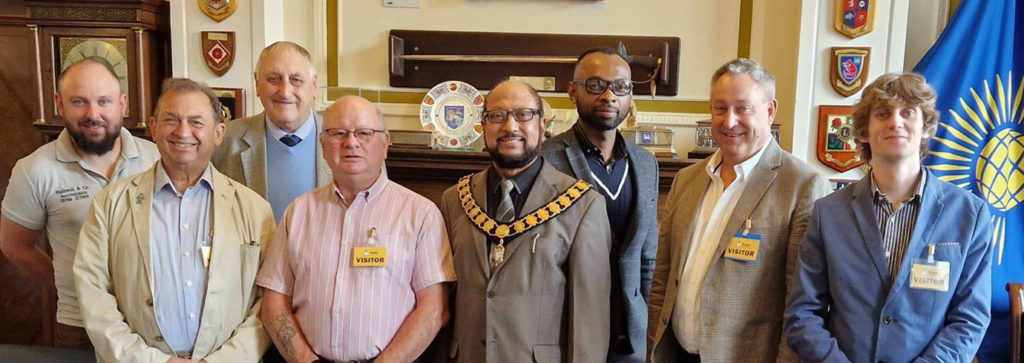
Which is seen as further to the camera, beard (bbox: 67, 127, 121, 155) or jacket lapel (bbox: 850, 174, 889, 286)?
beard (bbox: 67, 127, 121, 155)

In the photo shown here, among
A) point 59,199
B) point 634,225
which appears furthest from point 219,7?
point 634,225

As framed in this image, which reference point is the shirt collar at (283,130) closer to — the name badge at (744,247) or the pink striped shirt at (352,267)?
the pink striped shirt at (352,267)

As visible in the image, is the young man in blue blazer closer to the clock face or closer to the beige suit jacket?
the beige suit jacket

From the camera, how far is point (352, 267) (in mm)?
1708

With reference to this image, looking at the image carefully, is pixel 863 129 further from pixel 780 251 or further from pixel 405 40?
pixel 405 40

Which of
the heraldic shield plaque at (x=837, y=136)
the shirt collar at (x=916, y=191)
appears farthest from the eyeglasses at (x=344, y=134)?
the heraldic shield plaque at (x=837, y=136)

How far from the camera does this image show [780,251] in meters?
1.67

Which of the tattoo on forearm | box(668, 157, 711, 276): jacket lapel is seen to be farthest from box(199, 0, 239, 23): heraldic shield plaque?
box(668, 157, 711, 276): jacket lapel

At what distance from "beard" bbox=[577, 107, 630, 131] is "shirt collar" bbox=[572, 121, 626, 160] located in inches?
2.1

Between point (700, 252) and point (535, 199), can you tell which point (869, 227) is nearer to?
point (700, 252)

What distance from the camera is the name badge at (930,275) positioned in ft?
4.76

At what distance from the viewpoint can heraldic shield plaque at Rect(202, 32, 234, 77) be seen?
3520 millimetres

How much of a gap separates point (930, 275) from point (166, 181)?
6.18ft

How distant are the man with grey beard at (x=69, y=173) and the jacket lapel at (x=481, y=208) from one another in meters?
1.21
